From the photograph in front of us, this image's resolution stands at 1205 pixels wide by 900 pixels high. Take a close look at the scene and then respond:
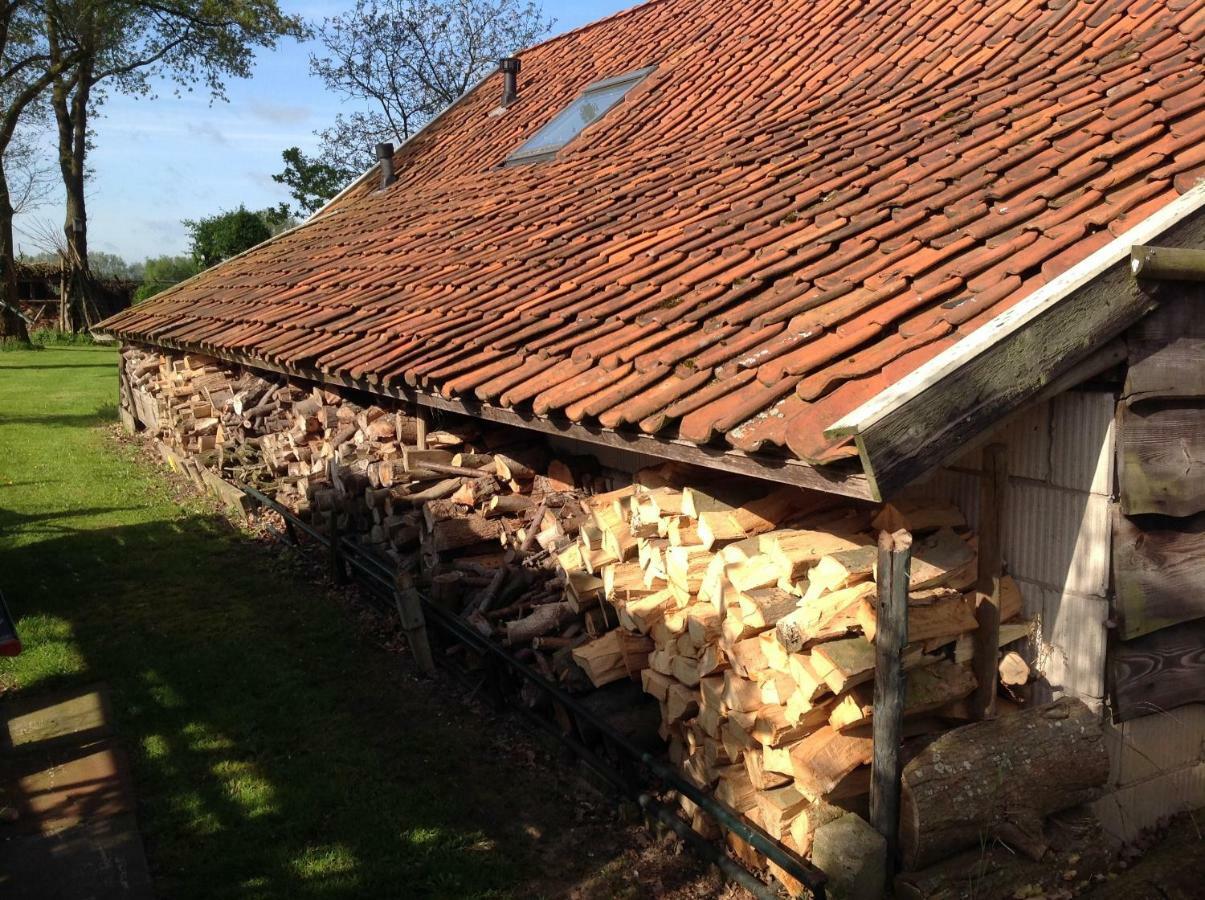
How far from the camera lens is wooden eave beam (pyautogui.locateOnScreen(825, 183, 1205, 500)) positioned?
2.79 metres

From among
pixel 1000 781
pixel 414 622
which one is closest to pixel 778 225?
pixel 1000 781

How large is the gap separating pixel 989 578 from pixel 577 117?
805 cm

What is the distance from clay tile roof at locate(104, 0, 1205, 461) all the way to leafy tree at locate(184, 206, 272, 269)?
29981 millimetres

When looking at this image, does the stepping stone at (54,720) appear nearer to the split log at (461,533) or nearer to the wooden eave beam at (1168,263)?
the split log at (461,533)

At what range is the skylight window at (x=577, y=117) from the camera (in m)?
9.97

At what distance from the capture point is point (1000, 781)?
11.0ft

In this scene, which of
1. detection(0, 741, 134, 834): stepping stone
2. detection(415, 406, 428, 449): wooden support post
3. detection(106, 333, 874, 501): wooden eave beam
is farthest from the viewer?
detection(415, 406, 428, 449): wooden support post

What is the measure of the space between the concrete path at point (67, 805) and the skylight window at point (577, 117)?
6.68m

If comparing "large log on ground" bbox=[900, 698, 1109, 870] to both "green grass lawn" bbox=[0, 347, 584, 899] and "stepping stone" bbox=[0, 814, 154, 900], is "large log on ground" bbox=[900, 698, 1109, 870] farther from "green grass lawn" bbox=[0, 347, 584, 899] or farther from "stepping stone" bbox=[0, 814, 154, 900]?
"stepping stone" bbox=[0, 814, 154, 900]

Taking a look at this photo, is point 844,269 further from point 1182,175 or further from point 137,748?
point 137,748

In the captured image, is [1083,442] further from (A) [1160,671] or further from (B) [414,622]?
(B) [414,622]

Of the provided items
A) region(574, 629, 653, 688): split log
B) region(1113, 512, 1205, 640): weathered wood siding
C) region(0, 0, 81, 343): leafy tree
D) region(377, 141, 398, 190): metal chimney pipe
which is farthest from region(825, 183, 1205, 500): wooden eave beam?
region(0, 0, 81, 343): leafy tree

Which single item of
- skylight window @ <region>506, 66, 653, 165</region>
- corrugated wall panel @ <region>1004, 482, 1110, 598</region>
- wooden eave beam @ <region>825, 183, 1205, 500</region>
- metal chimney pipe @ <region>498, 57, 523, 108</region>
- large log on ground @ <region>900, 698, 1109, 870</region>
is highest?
metal chimney pipe @ <region>498, 57, 523, 108</region>

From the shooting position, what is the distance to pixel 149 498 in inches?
447
